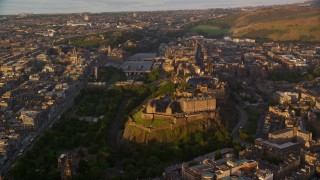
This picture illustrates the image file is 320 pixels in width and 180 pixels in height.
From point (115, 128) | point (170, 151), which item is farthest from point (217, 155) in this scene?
point (115, 128)

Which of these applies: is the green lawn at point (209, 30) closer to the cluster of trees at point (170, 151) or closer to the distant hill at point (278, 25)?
the distant hill at point (278, 25)

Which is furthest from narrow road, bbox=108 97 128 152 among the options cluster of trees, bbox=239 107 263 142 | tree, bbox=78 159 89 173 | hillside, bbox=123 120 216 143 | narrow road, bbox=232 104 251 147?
cluster of trees, bbox=239 107 263 142

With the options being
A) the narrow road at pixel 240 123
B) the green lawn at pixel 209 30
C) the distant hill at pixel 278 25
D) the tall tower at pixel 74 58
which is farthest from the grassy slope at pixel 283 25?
the narrow road at pixel 240 123

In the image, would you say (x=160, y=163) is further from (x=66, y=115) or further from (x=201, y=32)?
(x=201, y=32)

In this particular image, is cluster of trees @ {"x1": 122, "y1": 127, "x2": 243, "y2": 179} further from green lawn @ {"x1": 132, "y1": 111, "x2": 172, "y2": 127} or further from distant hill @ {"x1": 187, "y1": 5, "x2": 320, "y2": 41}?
distant hill @ {"x1": 187, "y1": 5, "x2": 320, "y2": 41}

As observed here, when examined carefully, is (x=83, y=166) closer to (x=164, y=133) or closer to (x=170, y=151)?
(x=170, y=151)

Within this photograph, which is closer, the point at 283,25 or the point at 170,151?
→ the point at 170,151
